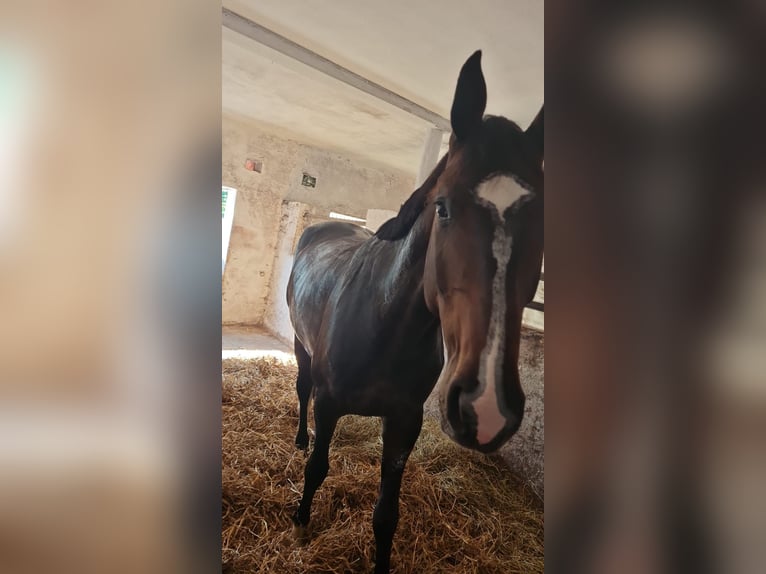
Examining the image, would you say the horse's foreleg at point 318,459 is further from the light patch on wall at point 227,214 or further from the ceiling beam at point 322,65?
the ceiling beam at point 322,65

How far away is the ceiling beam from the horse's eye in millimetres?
126

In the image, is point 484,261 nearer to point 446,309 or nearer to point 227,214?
point 446,309

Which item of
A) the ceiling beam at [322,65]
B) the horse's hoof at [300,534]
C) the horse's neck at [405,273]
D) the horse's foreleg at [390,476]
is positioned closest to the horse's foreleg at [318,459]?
the horse's hoof at [300,534]

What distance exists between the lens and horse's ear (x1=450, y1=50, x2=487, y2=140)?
54cm

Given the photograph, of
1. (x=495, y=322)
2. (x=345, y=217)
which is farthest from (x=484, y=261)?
(x=345, y=217)

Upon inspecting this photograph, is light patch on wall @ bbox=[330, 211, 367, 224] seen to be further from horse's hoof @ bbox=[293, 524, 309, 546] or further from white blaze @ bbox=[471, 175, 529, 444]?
horse's hoof @ bbox=[293, 524, 309, 546]

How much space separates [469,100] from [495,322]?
1.09 ft

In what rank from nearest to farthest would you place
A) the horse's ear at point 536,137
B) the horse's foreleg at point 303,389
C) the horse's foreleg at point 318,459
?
the horse's ear at point 536,137 → the horse's foreleg at point 318,459 → the horse's foreleg at point 303,389

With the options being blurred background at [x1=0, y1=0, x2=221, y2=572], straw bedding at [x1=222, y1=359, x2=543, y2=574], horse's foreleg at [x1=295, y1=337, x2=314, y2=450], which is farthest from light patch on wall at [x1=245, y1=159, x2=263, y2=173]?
straw bedding at [x1=222, y1=359, x2=543, y2=574]

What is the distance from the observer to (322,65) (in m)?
0.63

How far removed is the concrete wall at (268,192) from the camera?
635 mm

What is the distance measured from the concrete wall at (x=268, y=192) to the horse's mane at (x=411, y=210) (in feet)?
0.07

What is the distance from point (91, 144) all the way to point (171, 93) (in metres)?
0.12

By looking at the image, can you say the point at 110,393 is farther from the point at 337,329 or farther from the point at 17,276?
the point at 337,329
